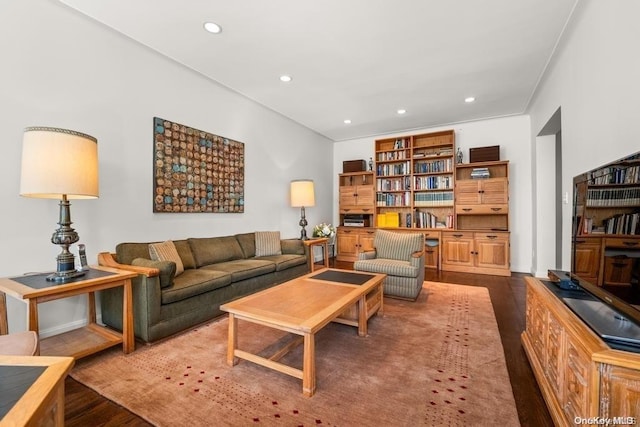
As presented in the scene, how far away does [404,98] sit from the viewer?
13.5 feet

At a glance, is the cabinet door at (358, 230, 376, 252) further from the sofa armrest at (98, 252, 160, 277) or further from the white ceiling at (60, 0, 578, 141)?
the sofa armrest at (98, 252, 160, 277)

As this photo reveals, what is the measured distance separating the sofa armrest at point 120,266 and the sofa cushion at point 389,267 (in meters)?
2.15

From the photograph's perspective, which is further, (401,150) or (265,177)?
(401,150)

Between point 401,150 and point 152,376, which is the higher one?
point 401,150

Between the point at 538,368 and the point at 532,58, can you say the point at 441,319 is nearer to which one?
the point at 538,368

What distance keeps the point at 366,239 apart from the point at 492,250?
7.01 ft

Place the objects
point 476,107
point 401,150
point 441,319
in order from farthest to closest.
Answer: point 401,150, point 476,107, point 441,319

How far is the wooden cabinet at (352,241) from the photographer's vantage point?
5633 millimetres

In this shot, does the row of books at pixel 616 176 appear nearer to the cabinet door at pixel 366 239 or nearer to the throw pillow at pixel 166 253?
the throw pillow at pixel 166 253

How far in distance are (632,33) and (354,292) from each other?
7.65 ft

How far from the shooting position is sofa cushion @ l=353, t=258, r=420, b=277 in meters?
3.16

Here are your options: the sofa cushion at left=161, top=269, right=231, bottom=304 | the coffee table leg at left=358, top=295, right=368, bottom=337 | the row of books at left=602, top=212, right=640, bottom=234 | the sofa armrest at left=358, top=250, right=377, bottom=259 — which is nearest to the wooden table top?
the coffee table leg at left=358, top=295, right=368, bottom=337

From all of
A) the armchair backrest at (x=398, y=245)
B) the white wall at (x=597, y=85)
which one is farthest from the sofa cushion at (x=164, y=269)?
the white wall at (x=597, y=85)

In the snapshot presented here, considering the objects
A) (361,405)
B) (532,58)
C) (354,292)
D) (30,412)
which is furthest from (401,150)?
(30,412)
